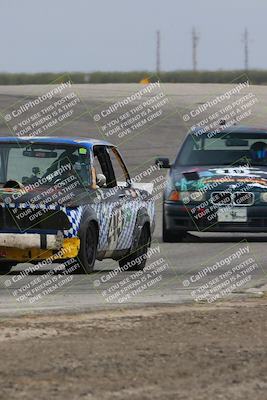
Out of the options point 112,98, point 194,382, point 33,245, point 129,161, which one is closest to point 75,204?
point 33,245

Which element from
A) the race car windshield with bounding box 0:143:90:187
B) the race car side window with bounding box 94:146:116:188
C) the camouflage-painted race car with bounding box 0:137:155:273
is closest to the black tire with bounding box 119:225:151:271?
the camouflage-painted race car with bounding box 0:137:155:273

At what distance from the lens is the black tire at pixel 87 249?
13398 millimetres

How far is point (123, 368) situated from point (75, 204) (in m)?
5.80

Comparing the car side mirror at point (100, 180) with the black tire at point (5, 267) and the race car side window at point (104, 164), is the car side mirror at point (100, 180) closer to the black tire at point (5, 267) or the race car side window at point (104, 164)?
the race car side window at point (104, 164)

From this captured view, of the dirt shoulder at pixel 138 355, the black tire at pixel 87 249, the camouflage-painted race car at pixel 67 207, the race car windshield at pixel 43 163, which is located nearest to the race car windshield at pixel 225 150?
the camouflage-painted race car at pixel 67 207

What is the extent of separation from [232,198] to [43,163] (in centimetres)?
488

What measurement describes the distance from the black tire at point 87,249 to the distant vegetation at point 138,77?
6874 cm

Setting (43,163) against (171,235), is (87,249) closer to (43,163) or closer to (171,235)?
(43,163)

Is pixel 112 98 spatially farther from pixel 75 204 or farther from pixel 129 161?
pixel 75 204

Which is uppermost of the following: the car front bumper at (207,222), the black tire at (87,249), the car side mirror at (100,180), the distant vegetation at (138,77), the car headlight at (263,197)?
the car side mirror at (100,180)

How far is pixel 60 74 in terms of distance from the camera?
279ft

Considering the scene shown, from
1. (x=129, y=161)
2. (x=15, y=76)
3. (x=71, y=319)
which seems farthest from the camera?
(x=15, y=76)

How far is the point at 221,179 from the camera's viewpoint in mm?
18625

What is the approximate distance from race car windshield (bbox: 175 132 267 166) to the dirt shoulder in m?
8.61
